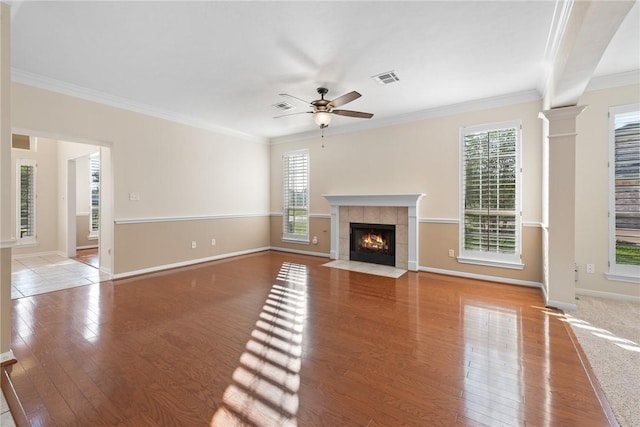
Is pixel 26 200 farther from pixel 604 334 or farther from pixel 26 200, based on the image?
pixel 604 334

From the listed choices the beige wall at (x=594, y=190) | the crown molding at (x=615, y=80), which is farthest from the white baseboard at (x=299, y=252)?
the crown molding at (x=615, y=80)

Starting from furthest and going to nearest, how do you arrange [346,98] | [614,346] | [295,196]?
[295,196] → [346,98] → [614,346]

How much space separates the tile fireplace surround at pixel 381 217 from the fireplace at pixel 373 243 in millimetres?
104

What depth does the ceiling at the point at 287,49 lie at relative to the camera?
2455 millimetres

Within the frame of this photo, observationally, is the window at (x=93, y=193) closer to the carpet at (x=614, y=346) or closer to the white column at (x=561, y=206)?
the white column at (x=561, y=206)

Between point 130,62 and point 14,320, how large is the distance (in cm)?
309

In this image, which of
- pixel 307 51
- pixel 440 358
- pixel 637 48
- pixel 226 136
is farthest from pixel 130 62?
pixel 637 48

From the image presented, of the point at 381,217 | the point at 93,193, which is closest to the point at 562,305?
the point at 381,217

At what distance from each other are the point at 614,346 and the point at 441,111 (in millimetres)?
3807

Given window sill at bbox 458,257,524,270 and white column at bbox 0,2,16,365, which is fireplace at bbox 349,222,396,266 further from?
white column at bbox 0,2,16,365

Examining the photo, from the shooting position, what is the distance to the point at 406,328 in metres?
2.84

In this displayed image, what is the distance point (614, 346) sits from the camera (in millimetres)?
2504

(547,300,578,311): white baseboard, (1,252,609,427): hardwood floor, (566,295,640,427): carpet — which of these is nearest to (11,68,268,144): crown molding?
(1,252,609,427): hardwood floor

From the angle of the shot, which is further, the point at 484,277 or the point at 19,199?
the point at 19,199
